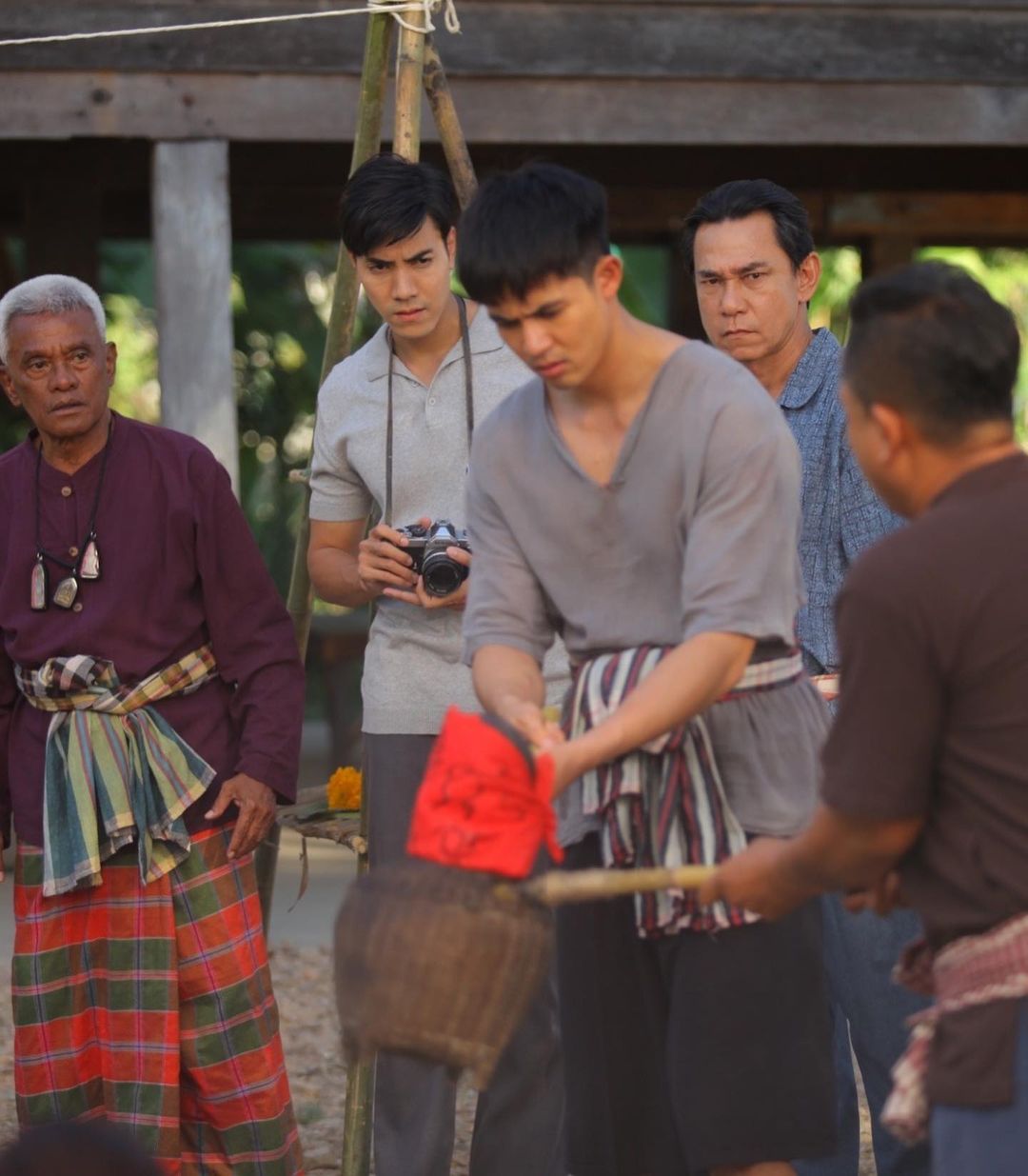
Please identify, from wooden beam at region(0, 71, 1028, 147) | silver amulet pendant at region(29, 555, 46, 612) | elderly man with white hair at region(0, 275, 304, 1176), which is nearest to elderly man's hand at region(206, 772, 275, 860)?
elderly man with white hair at region(0, 275, 304, 1176)

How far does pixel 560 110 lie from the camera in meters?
6.60

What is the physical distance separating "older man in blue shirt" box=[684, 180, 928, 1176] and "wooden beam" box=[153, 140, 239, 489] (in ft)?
9.69

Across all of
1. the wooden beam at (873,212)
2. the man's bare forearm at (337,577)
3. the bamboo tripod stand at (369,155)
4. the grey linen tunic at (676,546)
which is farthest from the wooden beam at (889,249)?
the grey linen tunic at (676,546)

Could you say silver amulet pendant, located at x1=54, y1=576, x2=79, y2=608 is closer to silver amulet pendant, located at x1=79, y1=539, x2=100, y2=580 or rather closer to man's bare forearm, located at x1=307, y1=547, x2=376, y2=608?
silver amulet pendant, located at x1=79, y1=539, x2=100, y2=580

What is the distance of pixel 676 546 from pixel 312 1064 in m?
3.50

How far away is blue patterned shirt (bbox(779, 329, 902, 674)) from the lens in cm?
351

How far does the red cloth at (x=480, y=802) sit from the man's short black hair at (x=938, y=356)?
61 cm

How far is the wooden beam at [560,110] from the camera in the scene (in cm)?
640

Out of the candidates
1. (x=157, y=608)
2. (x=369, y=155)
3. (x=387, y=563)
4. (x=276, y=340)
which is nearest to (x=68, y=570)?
(x=157, y=608)

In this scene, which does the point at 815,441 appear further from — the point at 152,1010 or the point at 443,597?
the point at 152,1010

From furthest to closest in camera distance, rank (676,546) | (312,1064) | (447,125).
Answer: (312,1064), (447,125), (676,546)

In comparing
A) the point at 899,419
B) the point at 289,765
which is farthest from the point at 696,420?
the point at 289,765

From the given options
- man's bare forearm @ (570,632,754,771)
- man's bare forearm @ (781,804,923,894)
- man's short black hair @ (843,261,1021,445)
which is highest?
man's short black hair @ (843,261,1021,445)

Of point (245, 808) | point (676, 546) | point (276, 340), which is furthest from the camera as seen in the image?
point (276, 340)
